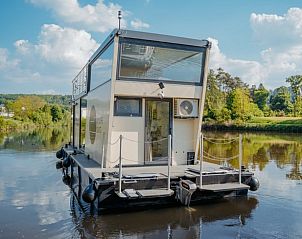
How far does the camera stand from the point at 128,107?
28.5 feet

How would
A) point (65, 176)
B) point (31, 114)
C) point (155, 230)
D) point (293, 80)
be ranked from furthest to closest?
point (293, 80) → point (31, 114) → point (65, 176) → point (155, 230)

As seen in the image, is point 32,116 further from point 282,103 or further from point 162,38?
point 162,38

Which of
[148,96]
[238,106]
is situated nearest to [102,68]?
[148,96]

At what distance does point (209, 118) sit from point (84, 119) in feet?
129

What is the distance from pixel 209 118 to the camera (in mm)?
50125

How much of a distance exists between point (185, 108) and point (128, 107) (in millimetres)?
1618

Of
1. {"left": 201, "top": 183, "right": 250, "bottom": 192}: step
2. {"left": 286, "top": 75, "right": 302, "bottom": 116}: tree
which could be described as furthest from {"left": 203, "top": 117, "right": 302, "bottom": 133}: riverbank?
{"left": 201, "top": 183, "right": 250, "bottom": 192}: step

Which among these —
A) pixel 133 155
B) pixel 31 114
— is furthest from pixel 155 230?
pixel 31 114

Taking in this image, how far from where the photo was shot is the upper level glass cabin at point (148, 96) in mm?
8078

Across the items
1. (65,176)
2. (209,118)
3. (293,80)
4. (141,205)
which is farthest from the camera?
(293,80)

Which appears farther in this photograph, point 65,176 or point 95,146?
point 65,176

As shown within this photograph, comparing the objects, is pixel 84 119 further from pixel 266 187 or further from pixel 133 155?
pixel 266 187

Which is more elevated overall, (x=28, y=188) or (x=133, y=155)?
(x=133, y=155)

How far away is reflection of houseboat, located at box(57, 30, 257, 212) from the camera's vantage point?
23.8ft
